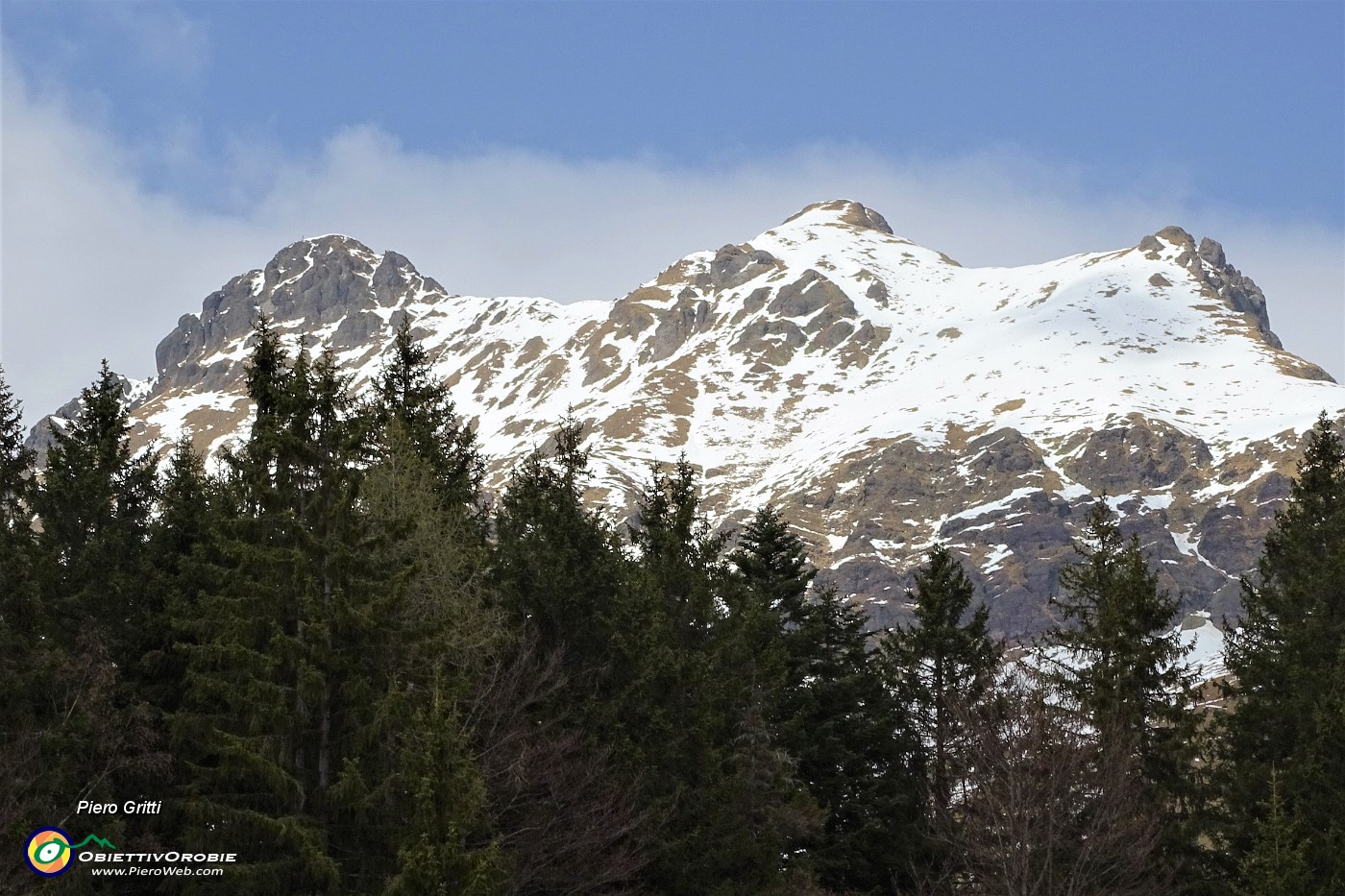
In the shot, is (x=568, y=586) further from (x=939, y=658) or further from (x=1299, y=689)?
(x=1299, y=689)

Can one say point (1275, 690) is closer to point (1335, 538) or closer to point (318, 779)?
point (1335, 538)

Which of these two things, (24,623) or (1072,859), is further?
(1072,859)

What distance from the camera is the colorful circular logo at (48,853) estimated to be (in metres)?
26.4

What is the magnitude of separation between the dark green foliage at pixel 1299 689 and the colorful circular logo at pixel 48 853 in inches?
1046

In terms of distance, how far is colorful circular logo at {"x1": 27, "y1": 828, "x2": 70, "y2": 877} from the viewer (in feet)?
86.6

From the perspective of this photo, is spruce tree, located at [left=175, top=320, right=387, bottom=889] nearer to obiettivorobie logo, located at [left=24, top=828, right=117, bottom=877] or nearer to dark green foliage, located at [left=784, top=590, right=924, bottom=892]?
obiettivorobie logo, located at [left=24, top=828, right=117, bottom=877]

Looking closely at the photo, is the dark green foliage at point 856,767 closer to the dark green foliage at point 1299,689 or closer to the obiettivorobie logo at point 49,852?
the dark green foliage at point 1299,689

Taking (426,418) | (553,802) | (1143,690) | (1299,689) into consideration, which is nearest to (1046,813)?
(1143,690)

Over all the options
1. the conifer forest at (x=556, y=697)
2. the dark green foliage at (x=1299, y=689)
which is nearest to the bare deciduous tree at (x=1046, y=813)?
the conifer forest at (x=556, y=697)

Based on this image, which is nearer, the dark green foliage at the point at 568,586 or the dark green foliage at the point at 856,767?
the dark green foliage at the point at 568,586

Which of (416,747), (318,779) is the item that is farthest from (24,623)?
(416,747)

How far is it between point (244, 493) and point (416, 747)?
23.1 feet

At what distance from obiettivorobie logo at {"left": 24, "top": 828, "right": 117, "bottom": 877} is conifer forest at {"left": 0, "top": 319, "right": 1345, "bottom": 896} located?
308 mm

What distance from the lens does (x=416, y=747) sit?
26609 millimetres
